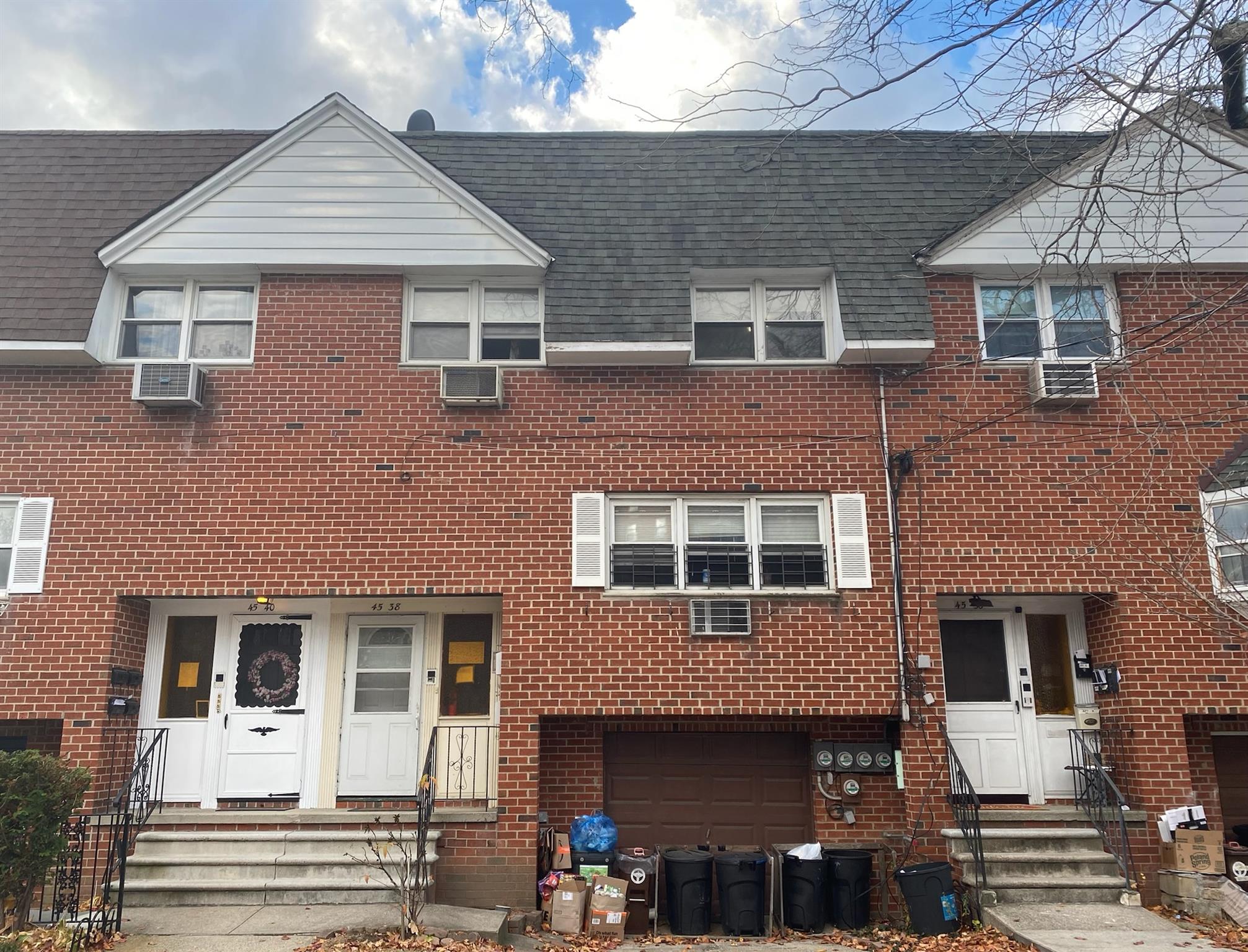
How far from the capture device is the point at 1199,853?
869 centimetres

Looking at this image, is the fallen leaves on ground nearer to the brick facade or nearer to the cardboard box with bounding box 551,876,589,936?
the brick facade

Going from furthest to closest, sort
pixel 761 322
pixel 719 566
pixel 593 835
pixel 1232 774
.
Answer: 1. pixel 761 322
2. pixel 1232 774
3. pixel 719 566
4. pixel 593 835

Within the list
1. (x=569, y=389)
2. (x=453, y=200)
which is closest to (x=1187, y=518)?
(x=569, y=389)

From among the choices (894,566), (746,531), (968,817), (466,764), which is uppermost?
(746,531)

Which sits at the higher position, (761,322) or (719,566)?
(761,322)

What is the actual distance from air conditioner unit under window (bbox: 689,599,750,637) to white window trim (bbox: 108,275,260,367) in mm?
5482

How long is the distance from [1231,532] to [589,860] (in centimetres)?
727

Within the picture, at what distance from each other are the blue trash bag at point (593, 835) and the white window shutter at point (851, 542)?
3.36m

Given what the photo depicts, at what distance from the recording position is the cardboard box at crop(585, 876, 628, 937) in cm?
837

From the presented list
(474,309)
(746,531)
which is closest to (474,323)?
Answer: (474,309)

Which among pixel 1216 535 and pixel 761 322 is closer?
pixel 1216 535

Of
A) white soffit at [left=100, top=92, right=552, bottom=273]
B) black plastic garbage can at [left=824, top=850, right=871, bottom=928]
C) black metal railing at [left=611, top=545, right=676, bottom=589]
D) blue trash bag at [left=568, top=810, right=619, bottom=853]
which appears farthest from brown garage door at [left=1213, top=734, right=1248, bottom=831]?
white soffit at [left=100, top=92, right=552, bottom=273]

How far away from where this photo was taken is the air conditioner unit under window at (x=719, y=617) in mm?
9461

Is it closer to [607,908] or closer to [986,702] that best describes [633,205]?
[986,702]
